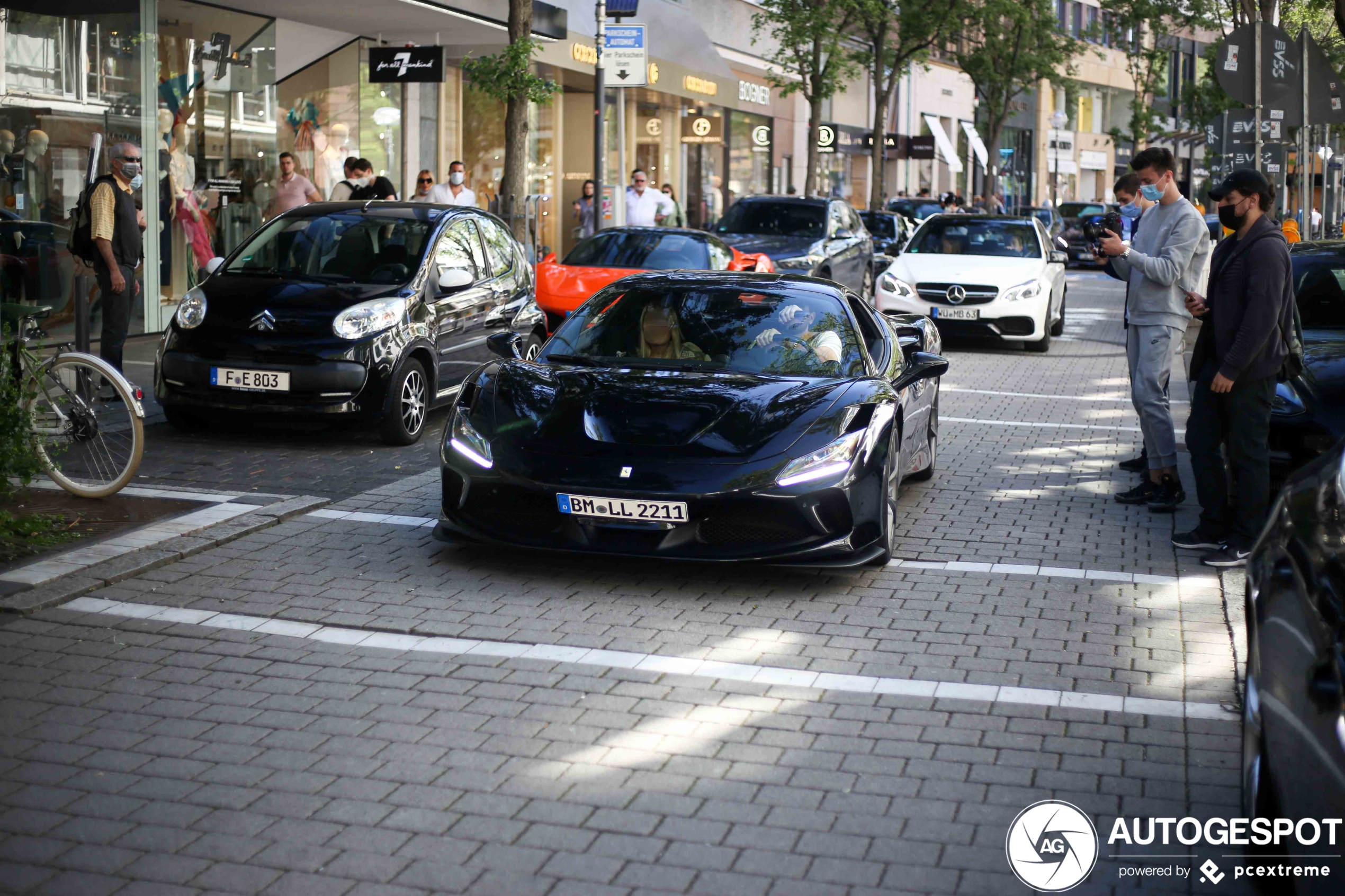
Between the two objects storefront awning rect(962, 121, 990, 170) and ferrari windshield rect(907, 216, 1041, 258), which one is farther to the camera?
storefront awning rect(962, 121, 990, 170)

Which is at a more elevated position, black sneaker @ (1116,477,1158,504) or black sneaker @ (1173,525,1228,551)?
black sneaker @ (1116,477,1158,504)

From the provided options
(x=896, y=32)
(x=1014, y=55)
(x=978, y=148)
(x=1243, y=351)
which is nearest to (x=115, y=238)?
(x=1243, y=351)

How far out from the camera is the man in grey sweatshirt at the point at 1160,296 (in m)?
8.77

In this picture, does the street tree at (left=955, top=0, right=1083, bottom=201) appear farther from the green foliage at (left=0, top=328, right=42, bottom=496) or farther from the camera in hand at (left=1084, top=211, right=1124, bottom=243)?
the green foliage at (left=0, top=328, right=42, bottom=496)

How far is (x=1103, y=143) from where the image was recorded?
8794cm

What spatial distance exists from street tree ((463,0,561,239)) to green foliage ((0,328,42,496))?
32.7 ft

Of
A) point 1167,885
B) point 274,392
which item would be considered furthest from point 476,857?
point 274,392

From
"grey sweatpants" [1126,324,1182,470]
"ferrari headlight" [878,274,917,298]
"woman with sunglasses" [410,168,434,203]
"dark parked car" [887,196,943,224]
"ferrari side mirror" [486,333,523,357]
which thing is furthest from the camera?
"dark parked car" [887,196,943,224]

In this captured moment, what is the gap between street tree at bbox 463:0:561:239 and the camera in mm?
17812

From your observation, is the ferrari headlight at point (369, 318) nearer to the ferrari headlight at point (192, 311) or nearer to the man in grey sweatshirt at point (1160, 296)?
the ferrari headlight at point (192, 311)

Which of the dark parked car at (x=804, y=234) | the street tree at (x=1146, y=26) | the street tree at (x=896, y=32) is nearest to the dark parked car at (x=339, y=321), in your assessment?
the dark parked car at (x=804, y=234)

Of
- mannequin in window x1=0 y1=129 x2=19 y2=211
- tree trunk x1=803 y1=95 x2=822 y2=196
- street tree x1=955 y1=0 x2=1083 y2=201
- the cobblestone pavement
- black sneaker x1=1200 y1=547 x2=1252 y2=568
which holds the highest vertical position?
street tree x1=955 y1=0 x2=1083 y2=201

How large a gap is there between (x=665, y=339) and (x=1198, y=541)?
2.95m

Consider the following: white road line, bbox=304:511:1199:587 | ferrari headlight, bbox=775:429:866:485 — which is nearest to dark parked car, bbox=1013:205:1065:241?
white road line, bbox=304:511:1199:587
